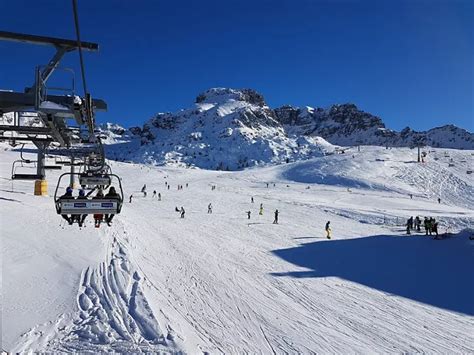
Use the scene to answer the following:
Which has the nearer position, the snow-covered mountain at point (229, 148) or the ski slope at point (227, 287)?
the ski slope at point (227, 287)

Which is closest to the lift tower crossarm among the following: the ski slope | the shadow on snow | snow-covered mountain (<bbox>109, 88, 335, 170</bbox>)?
the ski slope

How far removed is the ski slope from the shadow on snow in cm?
6

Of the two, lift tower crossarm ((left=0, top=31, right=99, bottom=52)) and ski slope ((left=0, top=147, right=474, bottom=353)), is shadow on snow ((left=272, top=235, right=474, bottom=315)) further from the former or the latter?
lift tower crossarm ((left=0, top=31, right=99, bottom=52))

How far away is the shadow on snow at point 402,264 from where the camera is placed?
42.8 ft

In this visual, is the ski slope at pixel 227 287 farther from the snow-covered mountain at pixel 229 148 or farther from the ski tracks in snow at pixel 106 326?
the snow-covered mountain at pixel 229 148

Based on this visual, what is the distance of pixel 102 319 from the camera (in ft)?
28.0

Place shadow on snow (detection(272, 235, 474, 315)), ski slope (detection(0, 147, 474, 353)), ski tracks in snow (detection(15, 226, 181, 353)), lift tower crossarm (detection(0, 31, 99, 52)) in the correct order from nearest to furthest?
lift tower crossarm (detection(0, 31, 99, 52)), ski tracks in snow (detection(15, 226, 181, 353)), ski slope (detection(0, 147, 474, 353)), shadow on snow (detection(272, 235, 474, 315))

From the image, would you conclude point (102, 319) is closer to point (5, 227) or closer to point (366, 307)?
point (366, 307)

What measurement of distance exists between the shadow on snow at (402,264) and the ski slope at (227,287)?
6cm

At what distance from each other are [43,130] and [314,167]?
65.2m

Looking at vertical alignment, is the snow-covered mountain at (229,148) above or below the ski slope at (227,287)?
above

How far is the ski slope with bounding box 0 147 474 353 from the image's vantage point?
27.6 feet

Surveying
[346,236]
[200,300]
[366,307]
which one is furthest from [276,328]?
[346,236]

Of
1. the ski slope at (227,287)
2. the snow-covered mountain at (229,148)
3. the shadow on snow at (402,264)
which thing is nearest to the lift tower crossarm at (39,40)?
the ski slope at (227,287)
